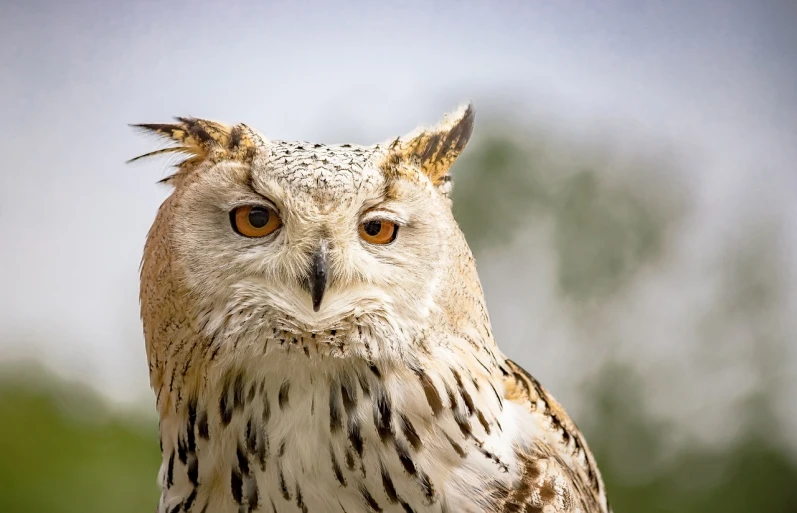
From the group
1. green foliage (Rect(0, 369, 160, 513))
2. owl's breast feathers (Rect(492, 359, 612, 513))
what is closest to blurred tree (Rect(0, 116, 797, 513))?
green foliage (Rect(0, 369, 160, 513))

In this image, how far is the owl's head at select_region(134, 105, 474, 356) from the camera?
96cm

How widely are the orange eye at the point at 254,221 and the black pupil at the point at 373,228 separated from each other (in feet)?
0.40

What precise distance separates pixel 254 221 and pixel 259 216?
1 cm

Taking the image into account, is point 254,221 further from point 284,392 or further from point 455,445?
point 455,445

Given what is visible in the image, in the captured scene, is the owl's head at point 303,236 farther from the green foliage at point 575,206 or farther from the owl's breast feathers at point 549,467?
the green foliage at point 575,206

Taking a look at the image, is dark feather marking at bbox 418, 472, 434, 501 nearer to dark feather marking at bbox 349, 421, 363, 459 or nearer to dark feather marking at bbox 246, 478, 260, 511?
dark feather marking at bbox 349, 421, 363, 459

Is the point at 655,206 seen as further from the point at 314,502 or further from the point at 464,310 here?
the point at 314,502

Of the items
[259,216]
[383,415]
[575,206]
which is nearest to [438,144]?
[259,216]

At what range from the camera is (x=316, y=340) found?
96 centimetres

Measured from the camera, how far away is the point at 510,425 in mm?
1141

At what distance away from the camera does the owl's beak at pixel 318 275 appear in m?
0.94

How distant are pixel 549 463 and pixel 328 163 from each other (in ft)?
1.96

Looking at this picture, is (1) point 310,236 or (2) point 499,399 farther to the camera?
(2) point 499,399

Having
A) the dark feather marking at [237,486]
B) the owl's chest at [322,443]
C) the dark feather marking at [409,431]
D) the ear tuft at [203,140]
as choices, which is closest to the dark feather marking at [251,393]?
the owl's chest at [322,443]
